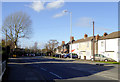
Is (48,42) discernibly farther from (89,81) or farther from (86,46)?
(89,81)

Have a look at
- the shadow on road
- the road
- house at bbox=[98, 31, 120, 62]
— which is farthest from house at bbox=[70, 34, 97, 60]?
the road

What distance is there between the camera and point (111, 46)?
41312 mm

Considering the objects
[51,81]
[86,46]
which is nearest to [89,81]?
[51,81]

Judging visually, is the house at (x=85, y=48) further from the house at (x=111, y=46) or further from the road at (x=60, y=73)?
the road at (x=60, y=73)

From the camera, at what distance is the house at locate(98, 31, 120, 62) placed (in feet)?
128

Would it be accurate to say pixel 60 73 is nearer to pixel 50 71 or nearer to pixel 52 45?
pixel 50 71

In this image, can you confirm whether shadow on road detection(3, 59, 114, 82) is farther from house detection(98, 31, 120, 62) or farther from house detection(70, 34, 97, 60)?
house detection(70, 34, 97, 60)

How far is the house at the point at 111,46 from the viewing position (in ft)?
128

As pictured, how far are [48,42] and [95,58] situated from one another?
50070 mm

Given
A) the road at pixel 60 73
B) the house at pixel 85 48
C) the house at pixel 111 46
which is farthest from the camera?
the house at pixel 85 48

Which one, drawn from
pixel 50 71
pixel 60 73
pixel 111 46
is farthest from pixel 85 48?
pixel 60 73

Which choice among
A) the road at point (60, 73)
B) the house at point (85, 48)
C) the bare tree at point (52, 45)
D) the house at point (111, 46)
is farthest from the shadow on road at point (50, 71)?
the bare tree at point (52, 45)

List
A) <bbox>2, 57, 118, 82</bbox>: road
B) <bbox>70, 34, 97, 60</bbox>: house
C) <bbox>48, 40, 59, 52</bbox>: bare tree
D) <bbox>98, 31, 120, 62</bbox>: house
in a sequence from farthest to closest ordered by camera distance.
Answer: <bbox>48, 40, 59, 52</bbox>: bare tree < <bbox>70, 34, 97, 60</bbox>: house < <bbox>98, 31, 120, 62</bbox>: house < <bbox>2, 57, 118, 82</bbox>: road

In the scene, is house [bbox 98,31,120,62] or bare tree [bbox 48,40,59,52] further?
bare tree [bbox 48,40,59,52]
